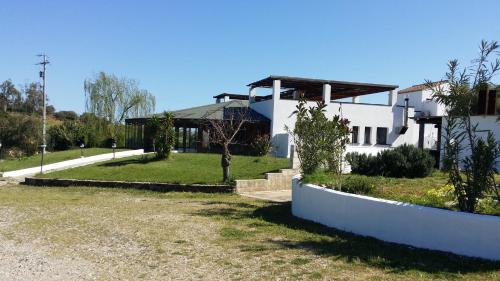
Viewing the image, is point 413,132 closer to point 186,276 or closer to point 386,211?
point 386,211

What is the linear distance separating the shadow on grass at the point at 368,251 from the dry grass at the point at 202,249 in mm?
14

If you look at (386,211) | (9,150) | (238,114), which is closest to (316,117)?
(386,211)

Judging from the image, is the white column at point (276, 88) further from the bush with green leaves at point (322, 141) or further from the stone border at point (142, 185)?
Result: the bush with green leaves at point (322, 141)

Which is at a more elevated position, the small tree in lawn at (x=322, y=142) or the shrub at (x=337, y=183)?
the small tree in lawn at (x=322, y=142)

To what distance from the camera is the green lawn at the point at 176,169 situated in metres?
19.1

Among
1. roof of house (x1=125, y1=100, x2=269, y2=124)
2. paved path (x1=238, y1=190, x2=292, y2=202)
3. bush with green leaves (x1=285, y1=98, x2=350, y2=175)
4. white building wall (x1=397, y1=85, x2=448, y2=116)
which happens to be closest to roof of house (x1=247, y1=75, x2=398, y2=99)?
roof of house (x1=125, y1=100, x2=269, y2=124)

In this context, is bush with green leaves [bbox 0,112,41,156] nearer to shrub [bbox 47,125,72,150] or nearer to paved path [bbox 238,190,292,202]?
shrub [bbox 47,125,72,150]

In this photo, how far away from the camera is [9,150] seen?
141 feet

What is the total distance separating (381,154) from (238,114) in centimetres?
1512

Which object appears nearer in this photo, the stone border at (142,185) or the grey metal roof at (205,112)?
the stone border at (142,185)

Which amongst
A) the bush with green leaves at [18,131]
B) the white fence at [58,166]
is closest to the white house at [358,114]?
the white fence at [58,166]

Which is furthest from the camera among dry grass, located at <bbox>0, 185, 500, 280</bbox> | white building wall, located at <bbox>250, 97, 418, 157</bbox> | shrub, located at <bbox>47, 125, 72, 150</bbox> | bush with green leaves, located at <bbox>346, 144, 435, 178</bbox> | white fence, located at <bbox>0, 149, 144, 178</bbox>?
shrub, located at <bbox>47, 125, 72, 150</bbox>

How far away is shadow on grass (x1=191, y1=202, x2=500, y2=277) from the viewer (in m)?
6.28

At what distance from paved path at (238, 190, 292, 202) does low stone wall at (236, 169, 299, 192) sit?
0.31m
